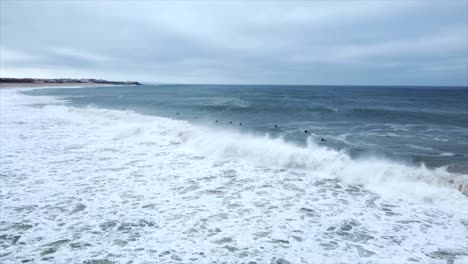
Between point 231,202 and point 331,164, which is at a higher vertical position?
point 331,164

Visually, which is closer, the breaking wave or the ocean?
the ocean

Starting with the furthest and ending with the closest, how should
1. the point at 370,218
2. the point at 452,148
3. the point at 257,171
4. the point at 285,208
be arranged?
the point at 452,148 < the point at 257,171 < the point at 285,208 < the point at 370,218

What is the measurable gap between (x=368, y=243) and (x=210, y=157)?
9.05 meters

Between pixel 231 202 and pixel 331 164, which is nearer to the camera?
pixel 231 202

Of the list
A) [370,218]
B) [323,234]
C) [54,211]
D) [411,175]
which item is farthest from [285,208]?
[54,211]

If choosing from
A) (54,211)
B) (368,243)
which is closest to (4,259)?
(54,211)

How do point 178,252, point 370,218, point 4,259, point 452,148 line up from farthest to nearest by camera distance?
point 452,148, point 370,218, point 178,252, point 4,259

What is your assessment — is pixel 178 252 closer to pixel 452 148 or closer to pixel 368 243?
pixel 368 243

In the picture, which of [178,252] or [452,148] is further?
[452,148]

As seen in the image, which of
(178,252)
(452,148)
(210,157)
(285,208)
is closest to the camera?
(178,252)

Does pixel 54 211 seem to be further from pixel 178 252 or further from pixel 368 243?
pixel 368 243

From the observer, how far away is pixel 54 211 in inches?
324

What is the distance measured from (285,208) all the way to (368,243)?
2.49 meters

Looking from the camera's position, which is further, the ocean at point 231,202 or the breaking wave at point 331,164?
the breaking wave at point 331,164
